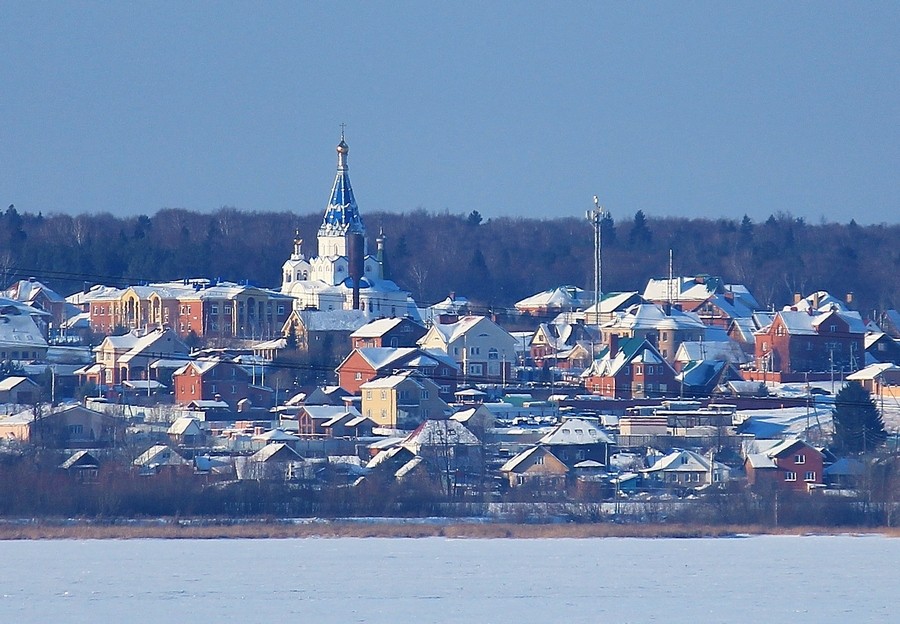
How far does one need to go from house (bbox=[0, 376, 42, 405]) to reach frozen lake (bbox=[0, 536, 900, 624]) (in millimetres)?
18758

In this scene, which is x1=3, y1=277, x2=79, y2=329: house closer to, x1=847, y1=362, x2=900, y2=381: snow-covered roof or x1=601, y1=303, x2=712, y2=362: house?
x1=601, y1=303, x2=712, y2=362: house

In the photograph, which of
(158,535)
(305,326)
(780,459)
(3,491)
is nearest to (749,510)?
(780,459)

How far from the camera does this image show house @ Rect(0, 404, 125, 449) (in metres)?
39.7

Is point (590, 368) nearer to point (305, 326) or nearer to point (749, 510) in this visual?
point (305, 326)

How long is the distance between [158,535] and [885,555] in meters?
10.1

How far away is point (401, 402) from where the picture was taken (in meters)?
44.7

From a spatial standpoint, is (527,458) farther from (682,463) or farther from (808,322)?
(808,322)

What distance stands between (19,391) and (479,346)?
11558 mm

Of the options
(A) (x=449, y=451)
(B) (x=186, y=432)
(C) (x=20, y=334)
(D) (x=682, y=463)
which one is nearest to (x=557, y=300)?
(C) (x=20, y=334)

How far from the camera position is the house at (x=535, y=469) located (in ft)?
121

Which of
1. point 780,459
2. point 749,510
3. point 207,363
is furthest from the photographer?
point 207,363

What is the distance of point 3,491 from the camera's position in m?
32.9

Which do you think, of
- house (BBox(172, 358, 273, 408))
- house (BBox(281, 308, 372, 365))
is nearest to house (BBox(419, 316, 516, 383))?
house (BBox(281, 308, 372, 365))

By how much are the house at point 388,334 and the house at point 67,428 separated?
12.6 m
